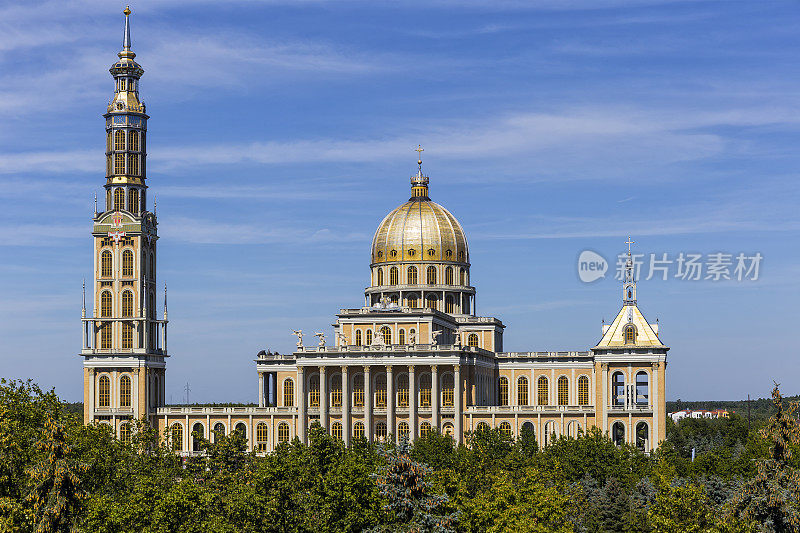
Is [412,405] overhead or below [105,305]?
below

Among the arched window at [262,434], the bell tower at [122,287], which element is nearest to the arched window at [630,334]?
the arched window at [262,434]

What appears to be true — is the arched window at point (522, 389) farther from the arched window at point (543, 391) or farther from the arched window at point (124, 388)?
the arched window at point (124, 388)

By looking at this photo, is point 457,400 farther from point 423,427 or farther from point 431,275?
point 431,275

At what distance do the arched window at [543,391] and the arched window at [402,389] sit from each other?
68.6 feet

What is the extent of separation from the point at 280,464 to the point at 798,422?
32802 millimetres

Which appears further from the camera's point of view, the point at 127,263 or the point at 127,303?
the point at 127,303

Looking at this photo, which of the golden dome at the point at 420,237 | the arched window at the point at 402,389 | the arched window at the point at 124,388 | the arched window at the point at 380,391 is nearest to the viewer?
the arched window at the point at 402,389

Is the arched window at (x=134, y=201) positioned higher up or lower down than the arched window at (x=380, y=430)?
higher up

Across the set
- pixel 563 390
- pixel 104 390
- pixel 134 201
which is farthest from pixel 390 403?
pixel 134 201

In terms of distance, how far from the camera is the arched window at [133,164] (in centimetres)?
15488

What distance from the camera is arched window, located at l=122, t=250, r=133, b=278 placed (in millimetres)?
154125

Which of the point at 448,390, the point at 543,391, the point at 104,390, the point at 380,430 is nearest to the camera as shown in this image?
the point at 380,430

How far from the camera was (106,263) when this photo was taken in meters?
155

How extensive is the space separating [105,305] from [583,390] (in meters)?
57.5
